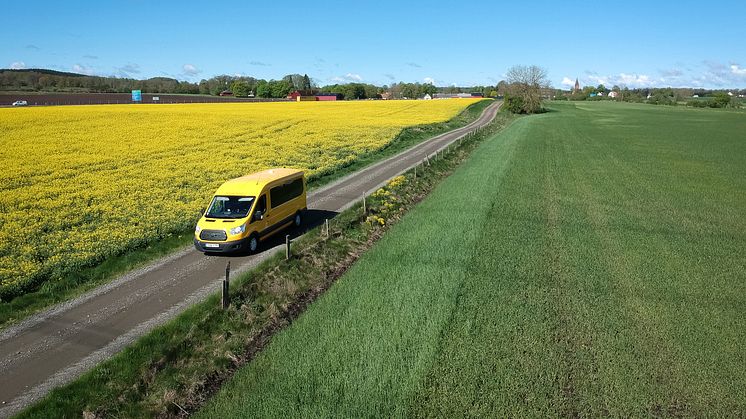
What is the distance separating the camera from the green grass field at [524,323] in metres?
8.92

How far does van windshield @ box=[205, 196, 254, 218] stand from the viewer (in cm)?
1742

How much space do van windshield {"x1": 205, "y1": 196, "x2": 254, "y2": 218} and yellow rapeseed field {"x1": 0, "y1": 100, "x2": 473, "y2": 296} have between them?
Result: 2821 mm

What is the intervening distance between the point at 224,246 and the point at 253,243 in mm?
1153

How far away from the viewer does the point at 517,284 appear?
14.1 m

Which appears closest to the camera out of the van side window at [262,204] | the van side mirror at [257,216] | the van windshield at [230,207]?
the van side mirror at [257,216]

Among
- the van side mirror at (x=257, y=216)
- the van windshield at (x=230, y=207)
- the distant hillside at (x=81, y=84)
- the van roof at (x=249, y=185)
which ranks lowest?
the van side mirror at (x=257, y=216)

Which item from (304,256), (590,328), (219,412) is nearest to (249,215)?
(304,256)

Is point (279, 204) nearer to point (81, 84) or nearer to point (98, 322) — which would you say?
point (98, 322)

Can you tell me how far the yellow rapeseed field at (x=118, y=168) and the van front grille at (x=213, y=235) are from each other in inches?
116

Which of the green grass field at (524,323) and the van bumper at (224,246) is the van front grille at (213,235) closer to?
the van bumper at (224,246)

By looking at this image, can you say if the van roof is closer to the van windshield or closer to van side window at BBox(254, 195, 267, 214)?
the van windshield

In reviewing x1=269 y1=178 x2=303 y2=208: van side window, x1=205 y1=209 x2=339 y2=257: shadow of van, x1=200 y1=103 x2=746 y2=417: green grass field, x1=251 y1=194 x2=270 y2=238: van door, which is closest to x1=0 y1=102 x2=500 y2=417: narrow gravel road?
x1=205 y1=209 x2=339 y2=257: shadow of van

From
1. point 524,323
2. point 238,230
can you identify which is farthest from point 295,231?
point 524,323

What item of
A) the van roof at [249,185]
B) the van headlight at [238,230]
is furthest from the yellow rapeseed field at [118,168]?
the van headlight at [238,230]
